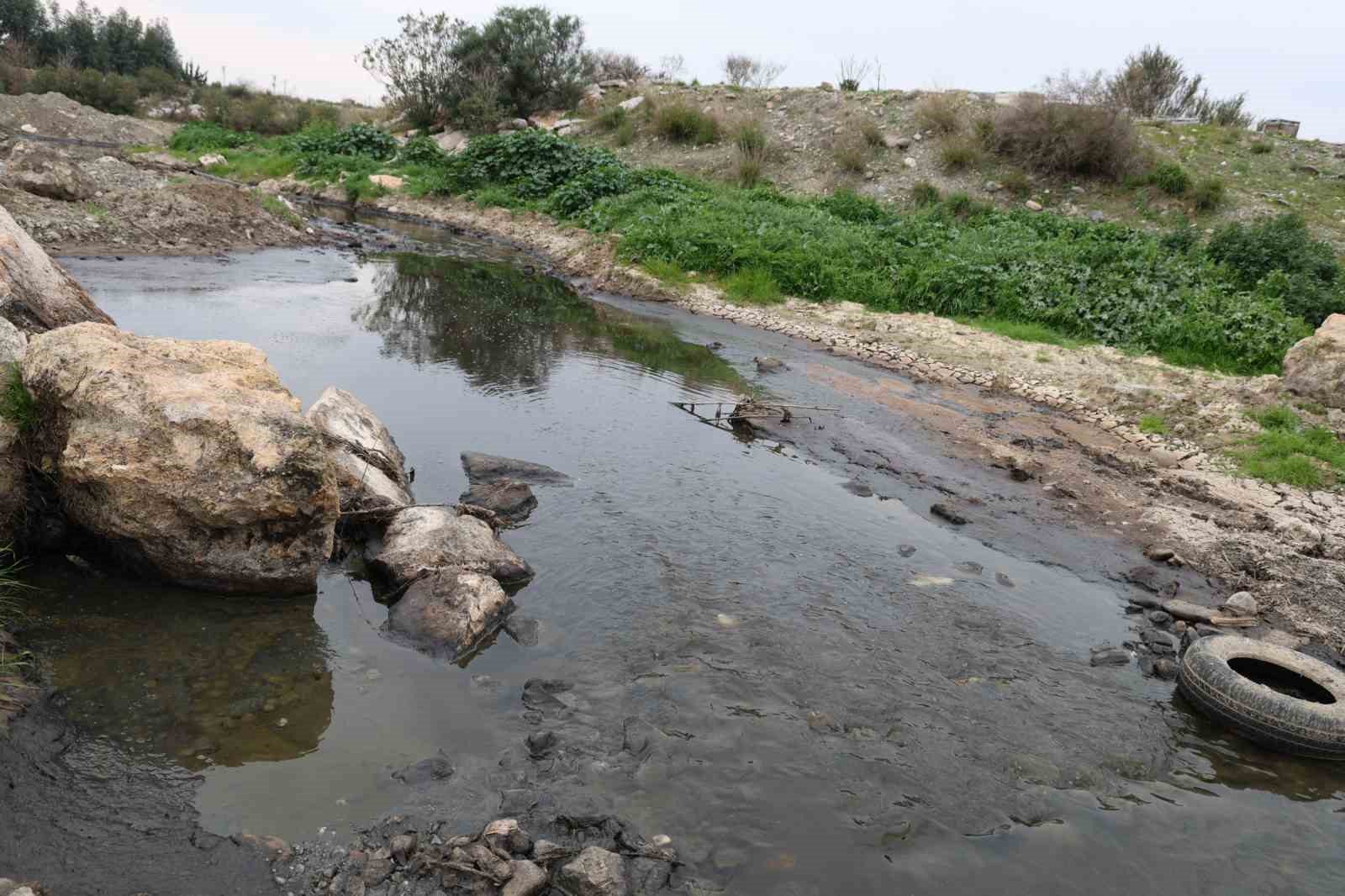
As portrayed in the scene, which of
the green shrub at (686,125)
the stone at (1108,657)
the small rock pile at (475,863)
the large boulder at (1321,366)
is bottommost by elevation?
the small rock pile at (475,863)

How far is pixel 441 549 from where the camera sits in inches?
259

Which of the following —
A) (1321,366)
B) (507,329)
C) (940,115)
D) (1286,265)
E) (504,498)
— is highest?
(940,115)

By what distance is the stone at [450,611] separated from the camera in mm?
5801

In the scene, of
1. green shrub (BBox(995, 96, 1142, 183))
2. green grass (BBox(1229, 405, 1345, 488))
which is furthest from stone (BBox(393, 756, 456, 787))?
green shrub (BBox(995, 96, 1142, 183))

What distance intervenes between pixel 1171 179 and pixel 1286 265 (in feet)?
23.5

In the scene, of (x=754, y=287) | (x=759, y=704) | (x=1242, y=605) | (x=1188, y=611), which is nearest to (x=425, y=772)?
(x=759, y=704)

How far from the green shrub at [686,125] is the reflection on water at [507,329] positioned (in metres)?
13.3

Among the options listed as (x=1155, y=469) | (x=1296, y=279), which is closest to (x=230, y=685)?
(x=1155, y=469)

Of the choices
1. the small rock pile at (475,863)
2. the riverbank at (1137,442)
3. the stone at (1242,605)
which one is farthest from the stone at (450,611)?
the riverbank at (1137,442)

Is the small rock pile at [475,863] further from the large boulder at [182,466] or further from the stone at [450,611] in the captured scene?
the large boulder at [182,466]

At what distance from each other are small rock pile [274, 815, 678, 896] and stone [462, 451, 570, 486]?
4.69 metres

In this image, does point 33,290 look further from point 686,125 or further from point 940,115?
point 940,115

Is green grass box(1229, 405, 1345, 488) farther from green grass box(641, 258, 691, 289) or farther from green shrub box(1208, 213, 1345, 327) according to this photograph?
green grass box(641, 258, 691, 289)

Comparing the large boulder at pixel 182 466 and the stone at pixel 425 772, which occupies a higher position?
the large boulder at pixel 182 466
